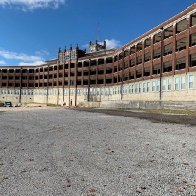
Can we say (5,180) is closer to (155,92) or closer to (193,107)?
(193,107)

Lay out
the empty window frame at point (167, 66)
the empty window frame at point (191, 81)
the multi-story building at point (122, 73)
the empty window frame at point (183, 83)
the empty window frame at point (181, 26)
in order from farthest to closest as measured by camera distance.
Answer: the empty window frame at point (167, 66), the empty window frame at point (181, 26), the multi-story building at point (122, 73), the empty window frame at point (183, 83), the empty window frame at point (191, 81)

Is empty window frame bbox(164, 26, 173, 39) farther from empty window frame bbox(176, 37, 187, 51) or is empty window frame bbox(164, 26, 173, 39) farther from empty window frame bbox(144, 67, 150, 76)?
empty window frame bbox(144, 67, 150, 76)

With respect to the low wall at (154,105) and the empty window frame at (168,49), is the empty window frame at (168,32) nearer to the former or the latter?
the empty window frame at (168,49)

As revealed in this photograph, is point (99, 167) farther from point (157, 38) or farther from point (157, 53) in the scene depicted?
point (157, 38)

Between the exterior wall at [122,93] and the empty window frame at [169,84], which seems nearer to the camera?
the exterior wall at [122,93]

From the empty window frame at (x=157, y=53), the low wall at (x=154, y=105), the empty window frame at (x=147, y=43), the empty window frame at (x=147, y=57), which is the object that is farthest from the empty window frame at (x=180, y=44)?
the empty window frame at (x=147, y=43)

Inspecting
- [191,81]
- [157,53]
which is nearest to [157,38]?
[157,53]

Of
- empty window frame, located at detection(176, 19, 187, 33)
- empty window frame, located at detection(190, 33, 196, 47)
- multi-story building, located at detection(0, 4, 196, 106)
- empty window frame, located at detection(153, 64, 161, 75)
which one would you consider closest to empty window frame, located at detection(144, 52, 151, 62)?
multi-story building, located at detection(0, 4, 196, 106)

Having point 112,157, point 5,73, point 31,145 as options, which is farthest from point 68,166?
point 5,73

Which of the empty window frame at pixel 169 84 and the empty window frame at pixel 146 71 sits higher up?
the empty window frame at pixel 146 71

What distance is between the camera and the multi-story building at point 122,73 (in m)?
52.0

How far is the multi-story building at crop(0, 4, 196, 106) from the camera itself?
Result: 52000mm

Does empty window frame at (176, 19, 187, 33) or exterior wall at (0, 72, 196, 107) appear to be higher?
empty window frame at (176, 19, 187, 33)

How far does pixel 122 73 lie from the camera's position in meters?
83.0
